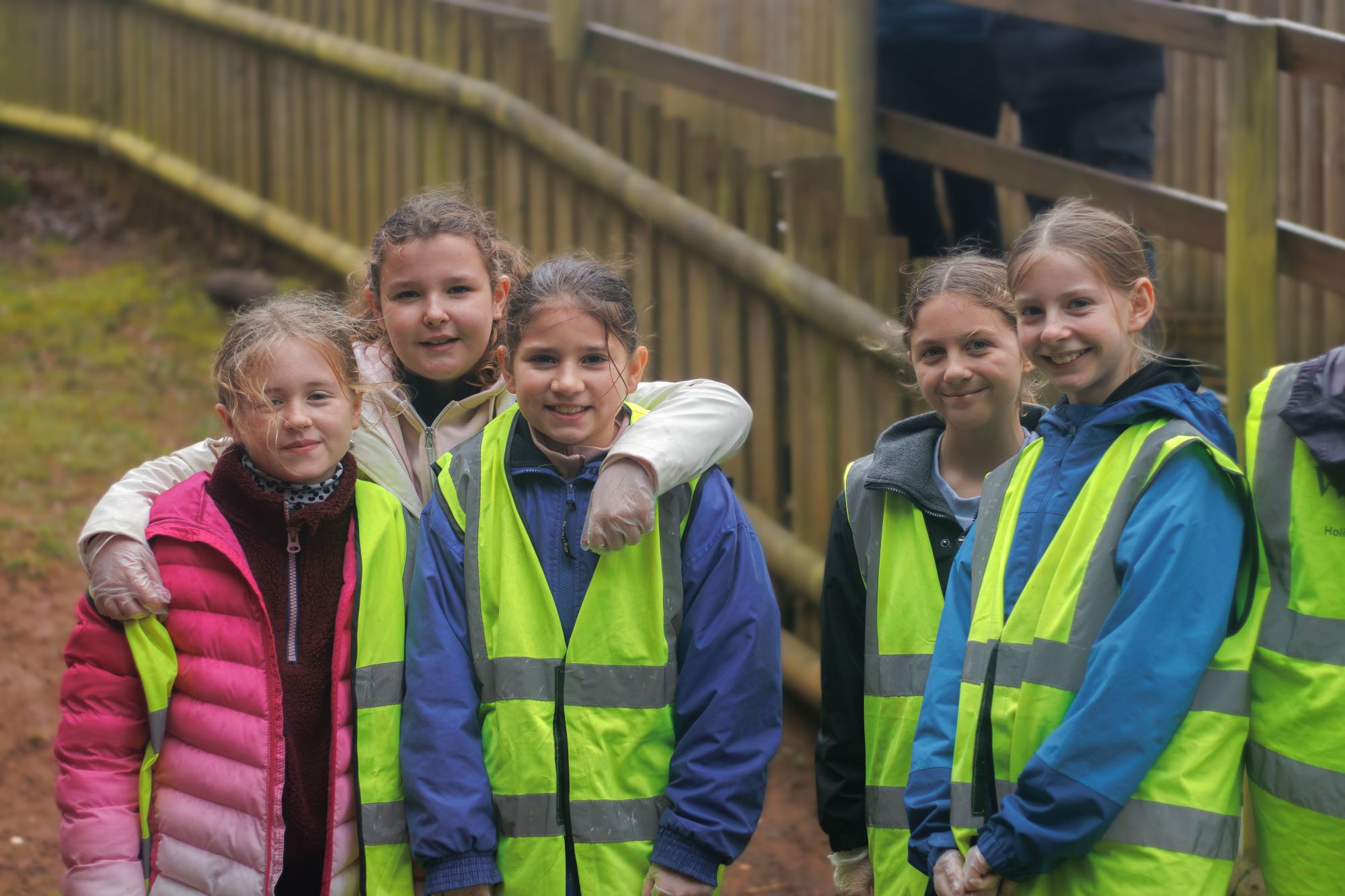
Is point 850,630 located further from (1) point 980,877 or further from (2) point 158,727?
(2) point 158,727

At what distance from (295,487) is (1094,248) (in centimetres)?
152

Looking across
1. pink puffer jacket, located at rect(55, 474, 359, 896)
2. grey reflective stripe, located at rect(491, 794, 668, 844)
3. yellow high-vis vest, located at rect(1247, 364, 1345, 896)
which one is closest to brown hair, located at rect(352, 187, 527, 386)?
pink puffer jacket, located at rect(55, 474, 359, 896)

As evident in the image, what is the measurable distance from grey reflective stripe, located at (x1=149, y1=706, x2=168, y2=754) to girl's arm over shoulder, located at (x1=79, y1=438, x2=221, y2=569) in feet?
0.98

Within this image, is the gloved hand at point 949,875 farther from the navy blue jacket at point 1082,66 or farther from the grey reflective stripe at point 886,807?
the navy blue jacket at point 1082,66

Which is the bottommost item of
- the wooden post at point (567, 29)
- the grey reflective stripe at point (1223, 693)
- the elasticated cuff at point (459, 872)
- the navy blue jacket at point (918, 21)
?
the elasticated cuff at point (459, 872)

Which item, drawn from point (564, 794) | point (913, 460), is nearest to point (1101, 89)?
point (913, 460)

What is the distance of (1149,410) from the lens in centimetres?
242

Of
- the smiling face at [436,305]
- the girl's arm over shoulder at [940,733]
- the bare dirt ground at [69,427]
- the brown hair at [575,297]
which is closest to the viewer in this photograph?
the girl's arm over shoulder at [940,733]

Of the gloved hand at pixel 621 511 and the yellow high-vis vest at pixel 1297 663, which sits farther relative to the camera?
the gloved hand at pixel 621 511

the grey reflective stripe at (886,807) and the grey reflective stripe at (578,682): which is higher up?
the grey reflective stripe at (578,682)

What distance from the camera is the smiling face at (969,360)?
286 cm

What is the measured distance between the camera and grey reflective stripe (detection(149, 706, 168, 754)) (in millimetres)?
2658

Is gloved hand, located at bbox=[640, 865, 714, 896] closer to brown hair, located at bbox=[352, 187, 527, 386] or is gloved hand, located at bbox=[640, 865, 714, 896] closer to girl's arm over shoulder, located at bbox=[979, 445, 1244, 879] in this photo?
girl's arm over shoulder, located at bbox=[979, 445, 1244, 879]

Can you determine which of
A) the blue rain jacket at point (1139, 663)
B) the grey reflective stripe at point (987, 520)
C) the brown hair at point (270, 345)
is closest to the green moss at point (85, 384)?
the brown hair at point (270, 345)
